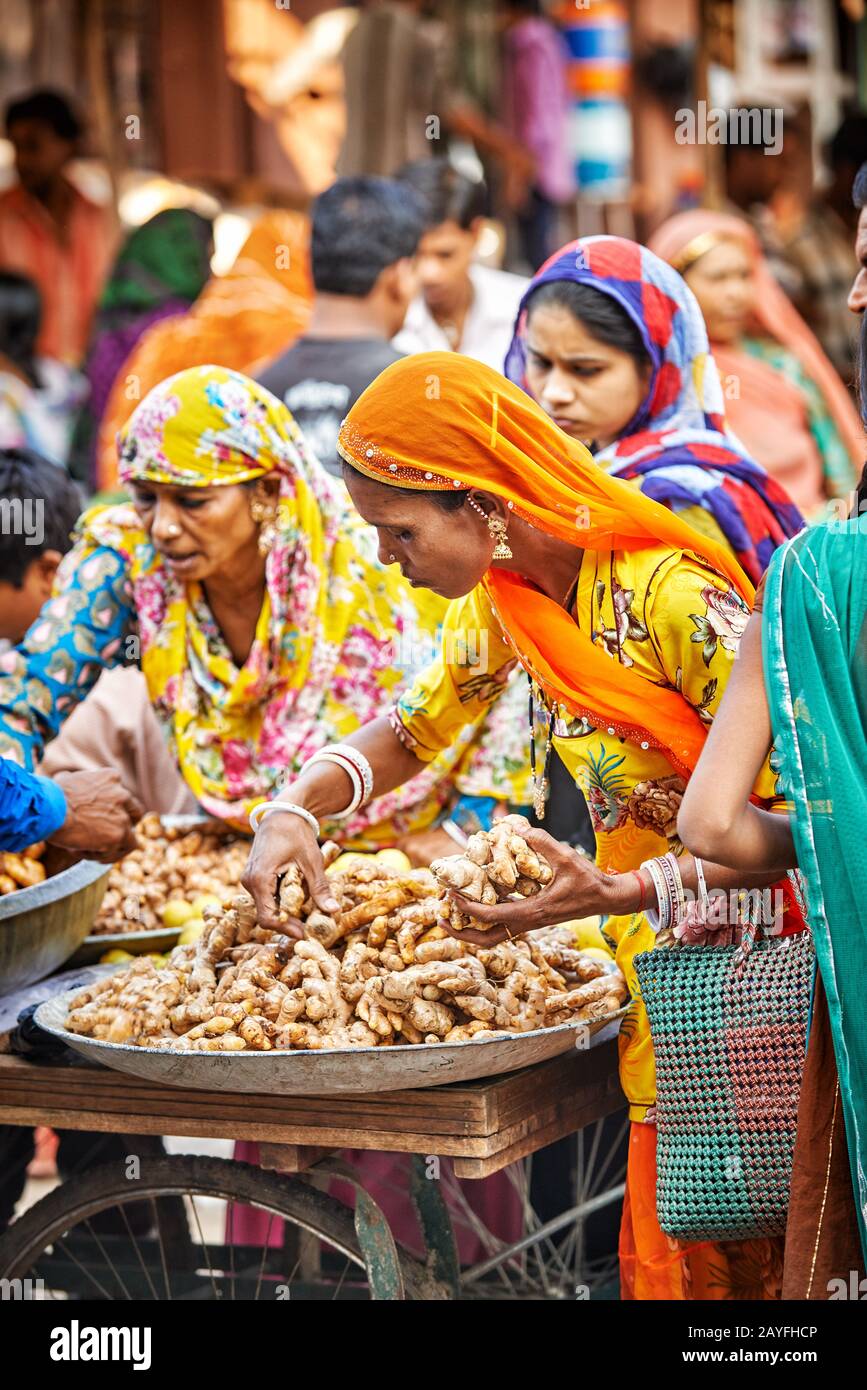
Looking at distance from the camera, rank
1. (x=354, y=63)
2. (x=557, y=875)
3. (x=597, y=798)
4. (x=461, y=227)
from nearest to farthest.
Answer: (x=557, y=875)
(x=597, y=798)
(x=461, y=227)
(x=354, y=63)

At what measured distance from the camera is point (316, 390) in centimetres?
457

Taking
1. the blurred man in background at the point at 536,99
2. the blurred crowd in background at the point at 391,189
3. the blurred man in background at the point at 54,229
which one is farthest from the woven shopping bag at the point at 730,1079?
the blurred man in background at the point at 536,99

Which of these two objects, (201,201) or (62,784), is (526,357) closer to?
(62,784)

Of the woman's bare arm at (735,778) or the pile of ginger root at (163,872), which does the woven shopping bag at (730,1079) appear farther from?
the pile of ginger root at (163,872)

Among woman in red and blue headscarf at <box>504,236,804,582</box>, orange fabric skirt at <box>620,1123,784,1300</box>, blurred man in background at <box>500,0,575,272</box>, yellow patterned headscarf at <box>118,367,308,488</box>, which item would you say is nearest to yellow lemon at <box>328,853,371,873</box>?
orange fabric skirt at <box>620,1123,784,1300</box>

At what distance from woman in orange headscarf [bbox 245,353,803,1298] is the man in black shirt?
2024 millimetres

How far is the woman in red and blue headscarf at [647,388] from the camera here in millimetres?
3105

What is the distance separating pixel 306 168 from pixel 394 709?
19.6 ft

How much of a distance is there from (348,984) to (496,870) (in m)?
0.35

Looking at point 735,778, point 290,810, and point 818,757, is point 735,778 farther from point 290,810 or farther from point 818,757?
point 290,810

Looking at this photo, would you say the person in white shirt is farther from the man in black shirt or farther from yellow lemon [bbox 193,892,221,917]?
yellow lemon [bbox 193,892,221,917]

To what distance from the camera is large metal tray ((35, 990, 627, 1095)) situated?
7.50 feet

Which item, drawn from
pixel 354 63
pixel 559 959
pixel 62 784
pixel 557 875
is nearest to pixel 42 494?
pixel 62 784

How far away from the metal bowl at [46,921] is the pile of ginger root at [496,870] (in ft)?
2.79
